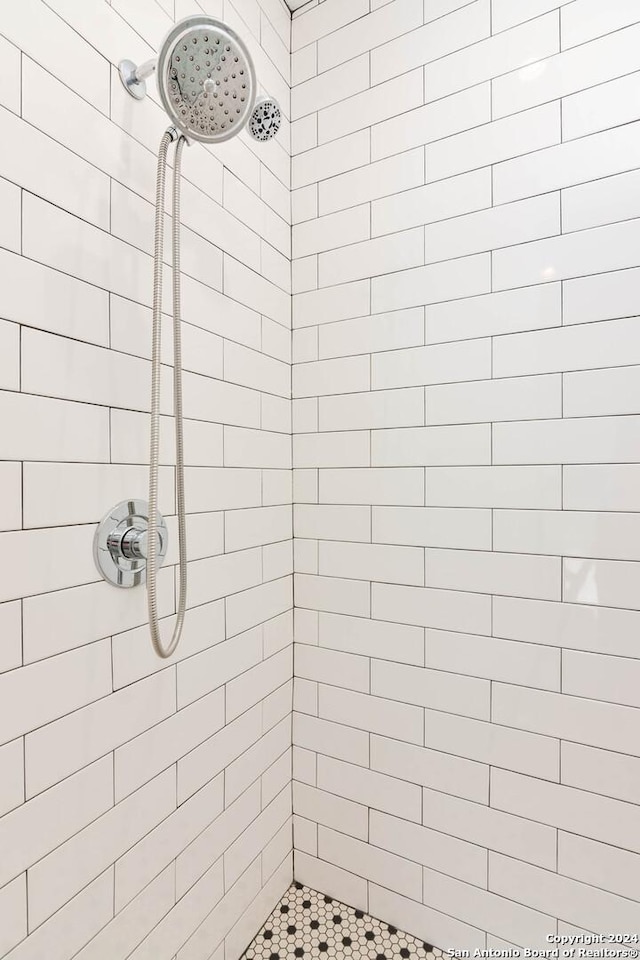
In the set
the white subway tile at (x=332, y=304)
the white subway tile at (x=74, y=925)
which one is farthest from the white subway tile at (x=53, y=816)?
the white subway tile at (x=332, y=304)

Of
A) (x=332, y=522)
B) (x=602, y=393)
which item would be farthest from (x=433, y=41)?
(x=332, y=522)

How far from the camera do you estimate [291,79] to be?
4.31ft

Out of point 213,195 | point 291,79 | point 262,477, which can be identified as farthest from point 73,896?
point 291,79

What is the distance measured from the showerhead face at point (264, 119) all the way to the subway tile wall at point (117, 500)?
176 millimetres

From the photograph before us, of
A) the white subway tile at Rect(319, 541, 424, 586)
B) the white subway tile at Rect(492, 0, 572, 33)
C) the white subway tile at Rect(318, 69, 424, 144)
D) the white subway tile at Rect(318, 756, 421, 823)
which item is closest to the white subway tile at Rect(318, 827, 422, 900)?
the white subway tile at Rect(318, 756, 421, 823)

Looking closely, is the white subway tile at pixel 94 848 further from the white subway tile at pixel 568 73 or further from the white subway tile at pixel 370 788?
the white subway tile at pixel 568 73

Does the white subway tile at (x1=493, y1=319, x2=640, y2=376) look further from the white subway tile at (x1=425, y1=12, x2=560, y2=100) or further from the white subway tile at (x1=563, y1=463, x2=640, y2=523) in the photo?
the white subway tile at (x1=425, y1=12, x2=560, y2=100)

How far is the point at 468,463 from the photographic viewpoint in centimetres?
109

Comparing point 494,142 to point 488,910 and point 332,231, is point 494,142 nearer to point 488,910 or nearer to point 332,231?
point 332,231

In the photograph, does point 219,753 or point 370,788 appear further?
point 370,788

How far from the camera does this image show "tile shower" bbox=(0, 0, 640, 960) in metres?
0.73

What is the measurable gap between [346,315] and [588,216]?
0.54 metres

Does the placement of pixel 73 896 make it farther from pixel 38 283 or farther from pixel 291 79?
pixel 291 79

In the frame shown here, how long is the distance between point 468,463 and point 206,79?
821 mm
